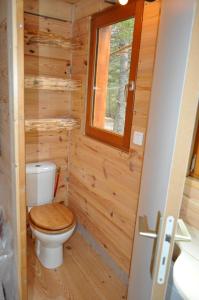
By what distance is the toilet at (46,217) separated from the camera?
1.85m

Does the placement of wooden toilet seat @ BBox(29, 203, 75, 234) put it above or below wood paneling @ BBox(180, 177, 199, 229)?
below

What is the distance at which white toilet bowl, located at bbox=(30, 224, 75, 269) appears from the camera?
185 cm

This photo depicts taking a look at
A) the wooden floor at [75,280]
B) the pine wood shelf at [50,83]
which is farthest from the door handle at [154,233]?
the pine wood shelf at [50,83]

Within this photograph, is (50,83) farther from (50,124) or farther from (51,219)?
(51,219)

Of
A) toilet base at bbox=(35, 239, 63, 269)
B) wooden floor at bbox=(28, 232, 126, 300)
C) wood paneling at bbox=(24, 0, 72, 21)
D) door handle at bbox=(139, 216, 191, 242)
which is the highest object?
wood paneling at bbox=(24, 0, 72, 21)

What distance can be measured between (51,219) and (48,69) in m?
1.39

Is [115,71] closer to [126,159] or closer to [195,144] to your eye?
[126,159]

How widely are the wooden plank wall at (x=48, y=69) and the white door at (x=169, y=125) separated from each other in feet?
4.96

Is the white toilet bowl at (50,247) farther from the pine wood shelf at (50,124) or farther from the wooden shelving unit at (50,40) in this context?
the wooden shelving unit at (50,40)

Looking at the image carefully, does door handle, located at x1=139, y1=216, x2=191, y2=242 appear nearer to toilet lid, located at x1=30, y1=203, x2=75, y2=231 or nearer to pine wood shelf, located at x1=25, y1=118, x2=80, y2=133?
toilet lid, located at x1=30, y1=203, x2=75, y2=231

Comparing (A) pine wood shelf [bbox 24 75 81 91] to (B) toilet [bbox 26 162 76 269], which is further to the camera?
(A) pine wood shelf [bbox 24 75 81 91]

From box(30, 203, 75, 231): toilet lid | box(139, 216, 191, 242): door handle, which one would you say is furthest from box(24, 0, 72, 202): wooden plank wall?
box(139, 216, 191, 242): door handle

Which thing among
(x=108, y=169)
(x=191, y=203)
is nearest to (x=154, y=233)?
(x=191, y=203)

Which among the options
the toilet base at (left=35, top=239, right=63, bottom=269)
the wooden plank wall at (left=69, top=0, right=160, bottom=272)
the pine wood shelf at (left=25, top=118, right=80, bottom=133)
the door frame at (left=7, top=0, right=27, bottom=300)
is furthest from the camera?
the pine wood shelf at (left=25, top=118, right=80, bottom=133)
